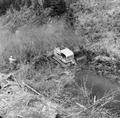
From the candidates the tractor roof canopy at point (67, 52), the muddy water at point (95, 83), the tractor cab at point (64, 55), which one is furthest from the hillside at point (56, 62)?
the tractor roof canopy at point (67, 52)

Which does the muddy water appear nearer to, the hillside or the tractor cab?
the hillside

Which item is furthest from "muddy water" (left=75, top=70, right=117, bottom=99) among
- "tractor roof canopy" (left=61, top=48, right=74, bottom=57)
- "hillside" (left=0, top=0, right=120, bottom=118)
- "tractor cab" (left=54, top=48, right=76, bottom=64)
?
Result: "tractor roof canopy" (left=61, top=48, right=74, bottom=57)

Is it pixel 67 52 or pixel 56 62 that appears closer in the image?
pixel 67 52

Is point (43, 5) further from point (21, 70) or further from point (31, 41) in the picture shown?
point (21, 70)

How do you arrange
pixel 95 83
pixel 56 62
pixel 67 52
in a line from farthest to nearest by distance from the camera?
pixel 56 62 < pixel 67 52 < pixel 95 83

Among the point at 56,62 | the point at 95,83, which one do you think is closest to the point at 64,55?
the point at 56,62

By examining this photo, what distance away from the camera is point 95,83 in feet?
17.7

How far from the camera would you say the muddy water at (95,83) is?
201 inches

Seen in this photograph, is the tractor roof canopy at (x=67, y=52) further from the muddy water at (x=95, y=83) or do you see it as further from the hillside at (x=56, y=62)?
the muddy water at (x=95, y=83)

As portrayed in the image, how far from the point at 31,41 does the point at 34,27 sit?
0.69 m

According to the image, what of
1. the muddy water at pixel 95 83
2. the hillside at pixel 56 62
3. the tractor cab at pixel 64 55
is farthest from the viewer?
the tractor cab at pixel 64 55

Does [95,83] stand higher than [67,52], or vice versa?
[67,52]

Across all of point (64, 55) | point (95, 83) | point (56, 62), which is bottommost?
point (95, 83)

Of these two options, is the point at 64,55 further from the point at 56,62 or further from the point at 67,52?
the point at 56,62
